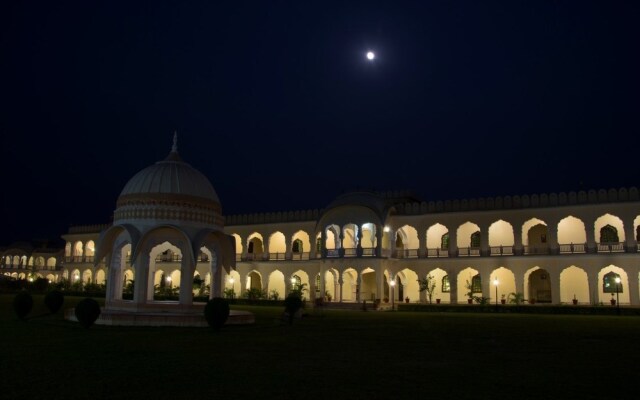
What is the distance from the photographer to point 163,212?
19453 millimetres

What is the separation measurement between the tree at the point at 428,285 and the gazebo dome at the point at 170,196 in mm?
15875

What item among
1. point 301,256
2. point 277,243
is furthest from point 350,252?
point 277,243

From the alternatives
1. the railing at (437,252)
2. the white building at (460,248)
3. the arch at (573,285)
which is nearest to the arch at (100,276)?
the white building at (460,248)

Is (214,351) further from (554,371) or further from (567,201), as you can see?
(567,201)

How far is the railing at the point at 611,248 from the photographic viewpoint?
28.8m

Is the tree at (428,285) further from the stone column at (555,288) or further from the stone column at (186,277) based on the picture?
the stone column at (186,277)

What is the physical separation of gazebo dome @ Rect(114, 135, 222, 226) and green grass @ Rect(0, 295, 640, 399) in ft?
16.6

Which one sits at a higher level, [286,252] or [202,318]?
[286,252]

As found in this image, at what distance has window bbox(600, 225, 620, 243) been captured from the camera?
2998cm

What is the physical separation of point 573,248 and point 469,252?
5.55m

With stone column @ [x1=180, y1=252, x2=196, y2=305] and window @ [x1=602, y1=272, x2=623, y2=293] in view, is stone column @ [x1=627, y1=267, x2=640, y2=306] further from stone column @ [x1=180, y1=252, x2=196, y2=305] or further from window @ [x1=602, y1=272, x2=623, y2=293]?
stone column @ [x1=180, y1=252, x2=196, y2=305]

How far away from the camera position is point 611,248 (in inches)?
1141

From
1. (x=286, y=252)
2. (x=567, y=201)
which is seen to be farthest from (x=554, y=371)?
(x=286, y=252)

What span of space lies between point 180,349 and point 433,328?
8715 millimetres
